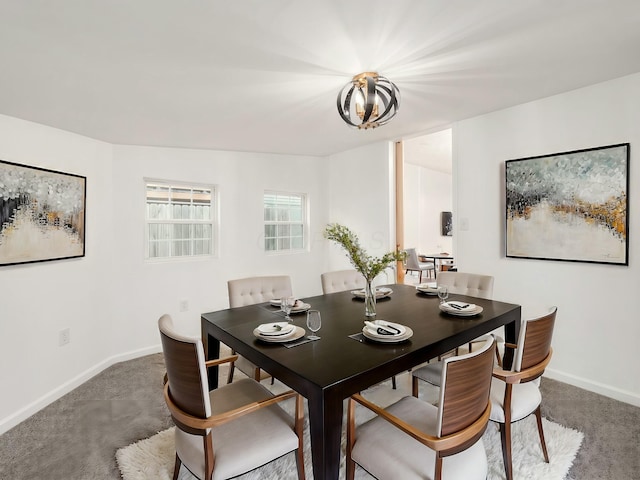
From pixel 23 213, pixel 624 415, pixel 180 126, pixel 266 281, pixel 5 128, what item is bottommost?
pixel 624 415

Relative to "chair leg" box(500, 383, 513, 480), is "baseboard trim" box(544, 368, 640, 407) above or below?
below

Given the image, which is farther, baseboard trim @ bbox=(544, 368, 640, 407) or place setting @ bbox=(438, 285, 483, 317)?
baseboard trim @ bbox=(544, 368, 640, 407)

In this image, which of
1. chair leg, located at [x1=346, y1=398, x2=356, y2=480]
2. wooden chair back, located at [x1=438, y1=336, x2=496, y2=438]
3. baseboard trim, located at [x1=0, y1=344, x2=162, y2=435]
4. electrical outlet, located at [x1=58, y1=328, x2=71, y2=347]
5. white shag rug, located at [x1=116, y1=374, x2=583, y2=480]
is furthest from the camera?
electrical outlet, located at [x1=58, y1=328, x2=71, y2=347]

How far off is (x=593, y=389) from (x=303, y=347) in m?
2.67

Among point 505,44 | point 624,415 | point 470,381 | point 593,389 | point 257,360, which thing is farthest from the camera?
point 593,389

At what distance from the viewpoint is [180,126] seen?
3.21 metres

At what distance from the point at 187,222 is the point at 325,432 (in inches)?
136

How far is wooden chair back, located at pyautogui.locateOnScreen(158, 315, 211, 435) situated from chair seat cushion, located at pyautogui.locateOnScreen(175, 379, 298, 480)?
118 millimetres

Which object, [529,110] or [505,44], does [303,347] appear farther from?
[529,110]

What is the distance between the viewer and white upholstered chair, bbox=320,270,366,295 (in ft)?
10.5

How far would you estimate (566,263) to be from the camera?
289cm

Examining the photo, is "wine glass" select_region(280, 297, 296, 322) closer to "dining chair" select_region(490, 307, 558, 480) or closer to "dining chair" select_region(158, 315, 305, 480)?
"dining chair" select_region(158, 315, 305, 480)

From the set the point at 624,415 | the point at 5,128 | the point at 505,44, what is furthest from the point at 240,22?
the point at 624,415

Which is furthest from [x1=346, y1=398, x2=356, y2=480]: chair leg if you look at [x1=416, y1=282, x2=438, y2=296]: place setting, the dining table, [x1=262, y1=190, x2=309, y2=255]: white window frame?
[x1=262, y1=190, x2=309, y2=255]: white window frame
